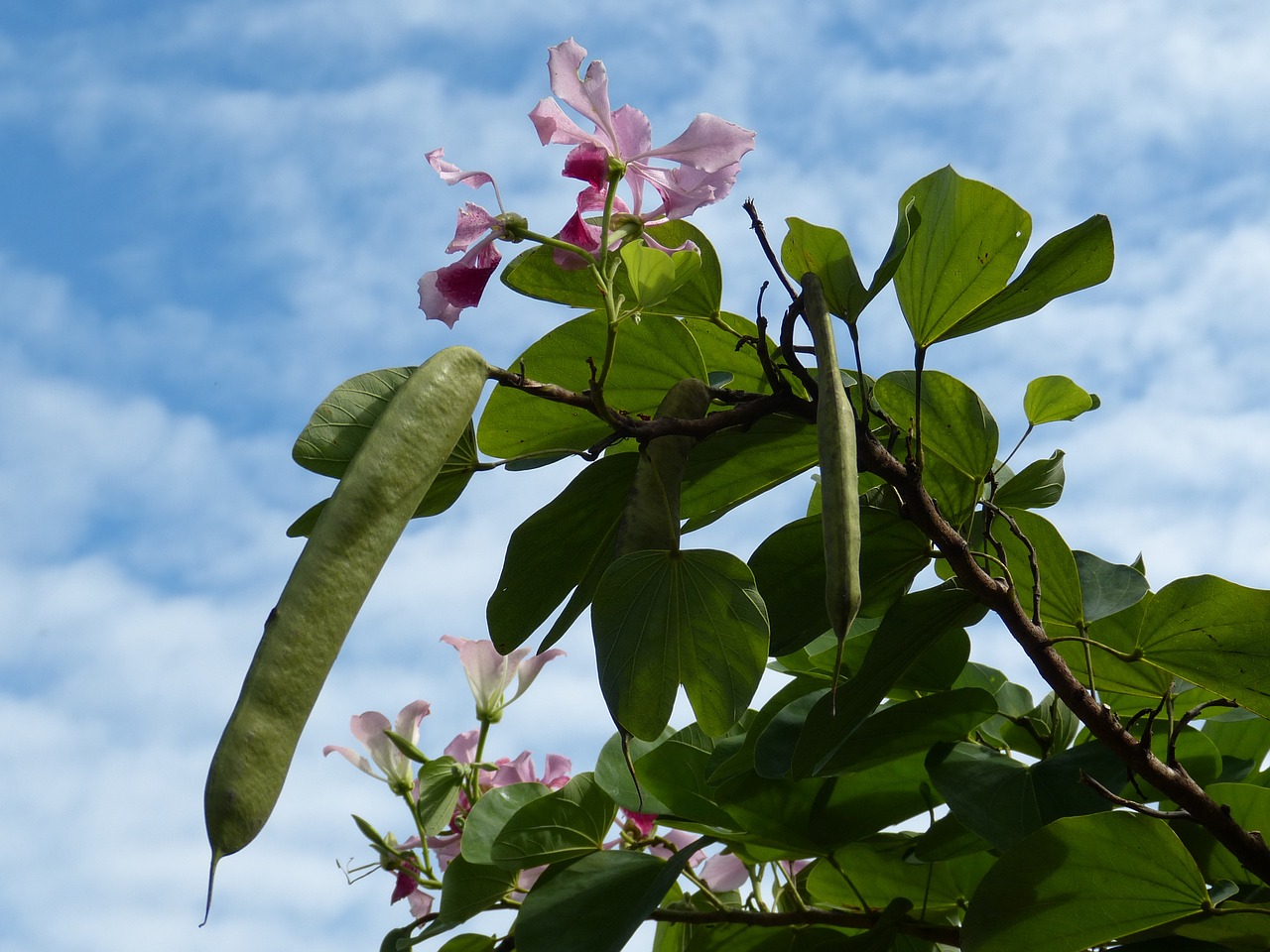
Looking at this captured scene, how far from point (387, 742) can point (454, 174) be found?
110 cm

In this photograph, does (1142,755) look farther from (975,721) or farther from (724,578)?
(724,578)

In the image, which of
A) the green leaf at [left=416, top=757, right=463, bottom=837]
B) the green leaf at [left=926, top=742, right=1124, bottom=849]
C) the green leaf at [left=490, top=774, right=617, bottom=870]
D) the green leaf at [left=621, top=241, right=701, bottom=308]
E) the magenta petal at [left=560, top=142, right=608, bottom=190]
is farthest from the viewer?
the green leaf at [left=416, top=757, right=463, bottom=837]

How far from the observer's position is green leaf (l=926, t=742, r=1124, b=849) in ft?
3.75

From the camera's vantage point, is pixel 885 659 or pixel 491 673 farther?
pixel 491 673

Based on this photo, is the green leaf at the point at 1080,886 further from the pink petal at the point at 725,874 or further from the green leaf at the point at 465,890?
the pink petal at the point at 725,874

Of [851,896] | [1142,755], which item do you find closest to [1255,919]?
[1142,755]

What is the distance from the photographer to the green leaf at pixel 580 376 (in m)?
1.15

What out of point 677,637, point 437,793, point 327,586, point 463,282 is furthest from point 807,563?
point 437,793

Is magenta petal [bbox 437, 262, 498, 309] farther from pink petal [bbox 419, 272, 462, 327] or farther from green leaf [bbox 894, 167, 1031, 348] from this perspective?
green leaf [bbox 894, 167, 1031, 348]

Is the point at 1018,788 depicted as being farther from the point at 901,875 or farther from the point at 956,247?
the point at 956,247

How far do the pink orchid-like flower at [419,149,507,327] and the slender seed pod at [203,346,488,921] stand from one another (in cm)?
17

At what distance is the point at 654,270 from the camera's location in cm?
95

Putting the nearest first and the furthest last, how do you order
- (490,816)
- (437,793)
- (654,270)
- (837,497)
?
(837,497), (654,270), (490,816), (437,793)

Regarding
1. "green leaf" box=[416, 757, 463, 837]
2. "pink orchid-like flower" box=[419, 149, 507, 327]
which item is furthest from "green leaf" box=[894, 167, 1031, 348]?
"green leaf" box=[416, 757, 463, 837]
